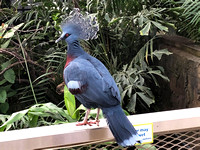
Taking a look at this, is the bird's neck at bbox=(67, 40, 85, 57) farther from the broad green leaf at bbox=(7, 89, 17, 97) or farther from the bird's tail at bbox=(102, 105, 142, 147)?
the broad green leaf at bbox=(7, 89, 17, 97)

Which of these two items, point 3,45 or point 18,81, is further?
point 18,81

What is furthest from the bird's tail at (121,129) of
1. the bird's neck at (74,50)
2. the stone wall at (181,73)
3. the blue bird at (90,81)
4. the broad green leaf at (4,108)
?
the broad green leaf at (4,108)

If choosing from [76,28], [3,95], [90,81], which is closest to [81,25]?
[76,28]

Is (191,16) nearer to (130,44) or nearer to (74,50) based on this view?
(130,44)

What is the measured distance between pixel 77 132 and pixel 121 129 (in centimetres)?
17

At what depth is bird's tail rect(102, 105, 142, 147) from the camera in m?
1.06

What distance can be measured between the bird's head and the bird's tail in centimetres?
37

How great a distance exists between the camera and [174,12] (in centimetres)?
291

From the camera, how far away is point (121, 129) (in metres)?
1.08

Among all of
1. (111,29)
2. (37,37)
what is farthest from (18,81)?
(111,29)

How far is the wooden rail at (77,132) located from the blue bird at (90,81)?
74mm

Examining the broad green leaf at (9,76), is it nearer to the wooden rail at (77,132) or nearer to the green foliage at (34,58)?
the green foliage at (34,58)

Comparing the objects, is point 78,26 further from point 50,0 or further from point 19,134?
point 50,0

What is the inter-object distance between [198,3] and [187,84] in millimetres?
800
